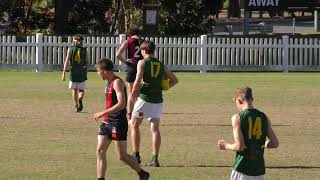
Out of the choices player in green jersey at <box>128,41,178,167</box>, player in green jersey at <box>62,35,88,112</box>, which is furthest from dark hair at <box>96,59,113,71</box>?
player in green jersey at <box>62,35,88,112</box>

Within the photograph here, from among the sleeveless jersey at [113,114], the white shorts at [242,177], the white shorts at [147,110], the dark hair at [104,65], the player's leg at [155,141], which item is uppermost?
the dark hair at [104,65]

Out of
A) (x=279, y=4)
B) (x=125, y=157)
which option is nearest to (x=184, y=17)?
(x=279, y=4)

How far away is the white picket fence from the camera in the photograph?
36.0 metres

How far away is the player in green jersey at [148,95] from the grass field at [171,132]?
0.42m

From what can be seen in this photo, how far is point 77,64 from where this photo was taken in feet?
69.5

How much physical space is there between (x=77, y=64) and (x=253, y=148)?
12.5 meters

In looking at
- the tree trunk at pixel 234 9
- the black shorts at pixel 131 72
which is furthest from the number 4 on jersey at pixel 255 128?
the tree trunk at pixel 234 9

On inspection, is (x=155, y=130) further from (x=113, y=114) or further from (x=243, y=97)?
(x=243, y=97)

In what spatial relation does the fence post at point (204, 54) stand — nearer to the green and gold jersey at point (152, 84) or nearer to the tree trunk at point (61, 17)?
the tree trunk at point (61, 17)

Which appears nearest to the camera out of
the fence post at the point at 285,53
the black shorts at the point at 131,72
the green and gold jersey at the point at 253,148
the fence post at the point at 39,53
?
the green and gold jersey at the point at 253,148

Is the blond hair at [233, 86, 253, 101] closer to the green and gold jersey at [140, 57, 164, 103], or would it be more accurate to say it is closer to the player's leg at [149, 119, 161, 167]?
the player's leg at [149, 119, 161, 167]

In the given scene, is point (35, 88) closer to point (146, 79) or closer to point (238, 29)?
point (146, 79)

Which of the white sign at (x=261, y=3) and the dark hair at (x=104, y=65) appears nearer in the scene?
the dark hair at (x=104, y=65)

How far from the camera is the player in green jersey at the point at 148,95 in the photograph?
13.3m
